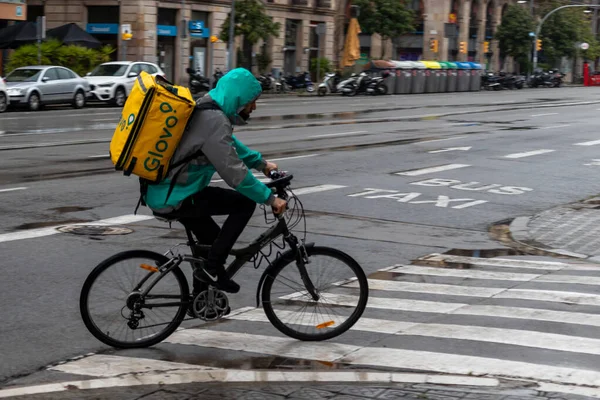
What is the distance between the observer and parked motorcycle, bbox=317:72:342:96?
2063 inches

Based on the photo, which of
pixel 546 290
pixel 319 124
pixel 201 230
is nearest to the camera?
pixel 201 230


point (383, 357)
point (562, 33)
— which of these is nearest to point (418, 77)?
point (562, 33)

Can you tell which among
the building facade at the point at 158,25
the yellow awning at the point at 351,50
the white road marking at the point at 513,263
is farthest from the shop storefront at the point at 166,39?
the white road marking at the point at 513,263

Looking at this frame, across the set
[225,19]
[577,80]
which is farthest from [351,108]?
[577,80]

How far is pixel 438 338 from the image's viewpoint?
270 inches

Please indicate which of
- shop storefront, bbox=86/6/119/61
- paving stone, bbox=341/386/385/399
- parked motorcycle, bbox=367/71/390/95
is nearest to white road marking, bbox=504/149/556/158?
paving stone, bbox=341/386/385/399

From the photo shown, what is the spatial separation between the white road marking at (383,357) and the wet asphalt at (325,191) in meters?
0.28

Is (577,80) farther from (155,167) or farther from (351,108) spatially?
(155,167)

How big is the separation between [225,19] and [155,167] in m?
50.5

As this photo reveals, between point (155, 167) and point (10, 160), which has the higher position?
point (155, 167)

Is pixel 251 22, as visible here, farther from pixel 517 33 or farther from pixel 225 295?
pixel 225 295

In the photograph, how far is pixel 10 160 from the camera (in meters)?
17.7

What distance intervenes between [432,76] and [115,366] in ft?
185

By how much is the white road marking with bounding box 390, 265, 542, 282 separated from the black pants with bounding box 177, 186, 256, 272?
332 centimetres
